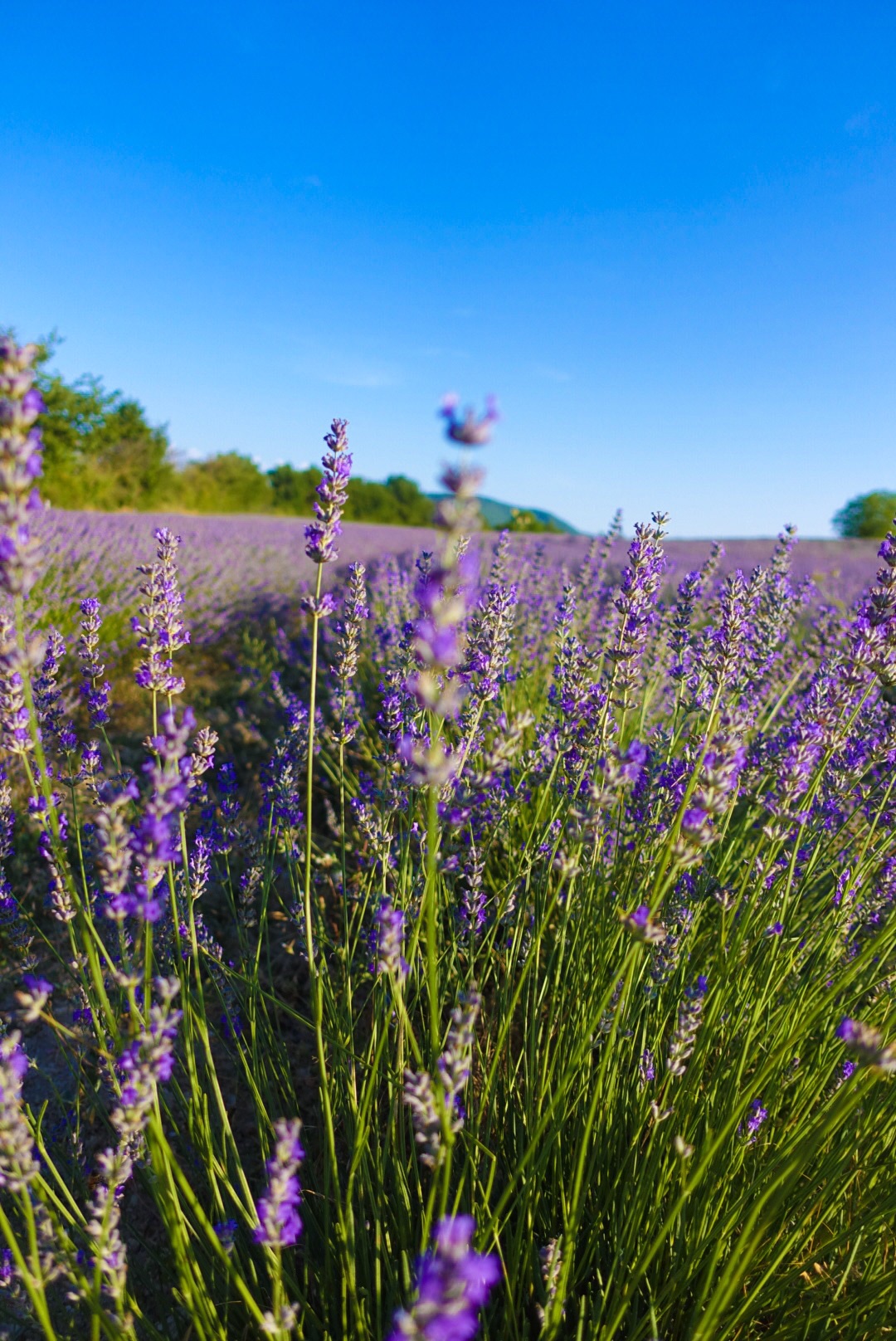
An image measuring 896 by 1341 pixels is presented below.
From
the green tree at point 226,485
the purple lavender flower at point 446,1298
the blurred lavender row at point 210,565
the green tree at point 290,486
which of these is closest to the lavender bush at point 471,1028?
the purple lavender flower at point 446,1298

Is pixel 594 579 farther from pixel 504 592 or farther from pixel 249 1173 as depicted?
pixel 249 1173

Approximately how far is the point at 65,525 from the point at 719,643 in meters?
7.84

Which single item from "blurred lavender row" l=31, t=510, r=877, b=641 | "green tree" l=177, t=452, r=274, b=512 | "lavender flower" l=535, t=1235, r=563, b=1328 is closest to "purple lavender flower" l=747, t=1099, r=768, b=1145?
"lavender flower" l=535, t=1235, r=563, b=1328

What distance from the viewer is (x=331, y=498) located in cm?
136

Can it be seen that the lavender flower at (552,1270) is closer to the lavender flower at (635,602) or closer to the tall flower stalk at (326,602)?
the tall flower stalk at (326,602)

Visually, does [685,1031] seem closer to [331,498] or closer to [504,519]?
[331,498]

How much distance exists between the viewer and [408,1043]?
184 cm

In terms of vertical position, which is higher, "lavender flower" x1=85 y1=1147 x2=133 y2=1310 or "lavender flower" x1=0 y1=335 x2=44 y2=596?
"lavender flower" x1=0 y1=335 x2=44 y2=596

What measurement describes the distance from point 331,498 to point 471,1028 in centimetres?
97

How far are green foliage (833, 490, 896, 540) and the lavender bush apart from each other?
3465cm

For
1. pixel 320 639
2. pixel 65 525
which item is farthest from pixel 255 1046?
pixel 65 525

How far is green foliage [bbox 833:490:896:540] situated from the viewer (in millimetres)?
33031

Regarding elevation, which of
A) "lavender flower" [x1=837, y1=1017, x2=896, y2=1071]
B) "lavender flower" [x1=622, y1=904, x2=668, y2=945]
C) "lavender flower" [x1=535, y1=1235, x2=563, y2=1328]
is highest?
"lavender flower" [x1=622, y1=904, x2=668, y2=945]

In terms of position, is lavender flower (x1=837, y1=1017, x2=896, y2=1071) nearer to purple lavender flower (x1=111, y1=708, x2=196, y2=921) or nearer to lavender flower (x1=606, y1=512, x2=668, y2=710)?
lavender flower (x1=606, y1=512, x2=668, y2=710)
